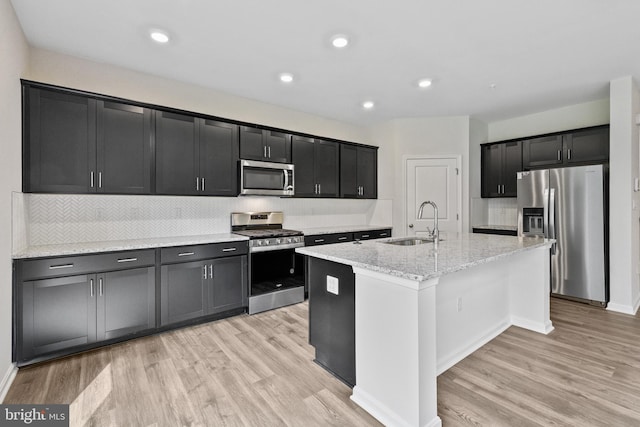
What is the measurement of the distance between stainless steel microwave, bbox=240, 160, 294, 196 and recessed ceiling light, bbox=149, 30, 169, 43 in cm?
143

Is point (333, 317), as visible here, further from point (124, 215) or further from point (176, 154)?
point (124, 215)

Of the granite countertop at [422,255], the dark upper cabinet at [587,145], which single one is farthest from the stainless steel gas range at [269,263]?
the dark upper cabinet at [587,145]

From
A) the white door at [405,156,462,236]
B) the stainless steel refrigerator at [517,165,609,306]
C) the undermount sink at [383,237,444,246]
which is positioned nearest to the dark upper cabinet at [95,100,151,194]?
the undermount sink at [383,237,444,246]

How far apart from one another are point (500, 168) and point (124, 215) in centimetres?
533

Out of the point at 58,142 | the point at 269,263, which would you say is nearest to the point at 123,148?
the point at 58,142

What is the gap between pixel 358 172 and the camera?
16.7ft

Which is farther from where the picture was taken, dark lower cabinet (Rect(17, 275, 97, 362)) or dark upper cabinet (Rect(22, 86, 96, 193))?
dark upper cabinet (Rect(22, 86, 96, 193))

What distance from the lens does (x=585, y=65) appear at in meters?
3.17

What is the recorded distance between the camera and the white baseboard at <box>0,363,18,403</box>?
2.01 meters

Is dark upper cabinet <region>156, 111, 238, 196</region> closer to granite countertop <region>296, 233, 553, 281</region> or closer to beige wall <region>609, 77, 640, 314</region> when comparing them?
granite countertop <region>296, 233, 553, 281</region>

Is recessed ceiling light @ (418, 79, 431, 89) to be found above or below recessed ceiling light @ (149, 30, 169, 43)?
above

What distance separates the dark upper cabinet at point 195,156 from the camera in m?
3.20

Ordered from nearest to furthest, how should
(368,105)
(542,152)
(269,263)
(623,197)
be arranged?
(623,197)
(269,263)
(368,105)
(542,152)

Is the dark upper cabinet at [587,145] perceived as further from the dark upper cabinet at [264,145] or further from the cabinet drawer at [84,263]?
the cabinet drawer at [84,263]
